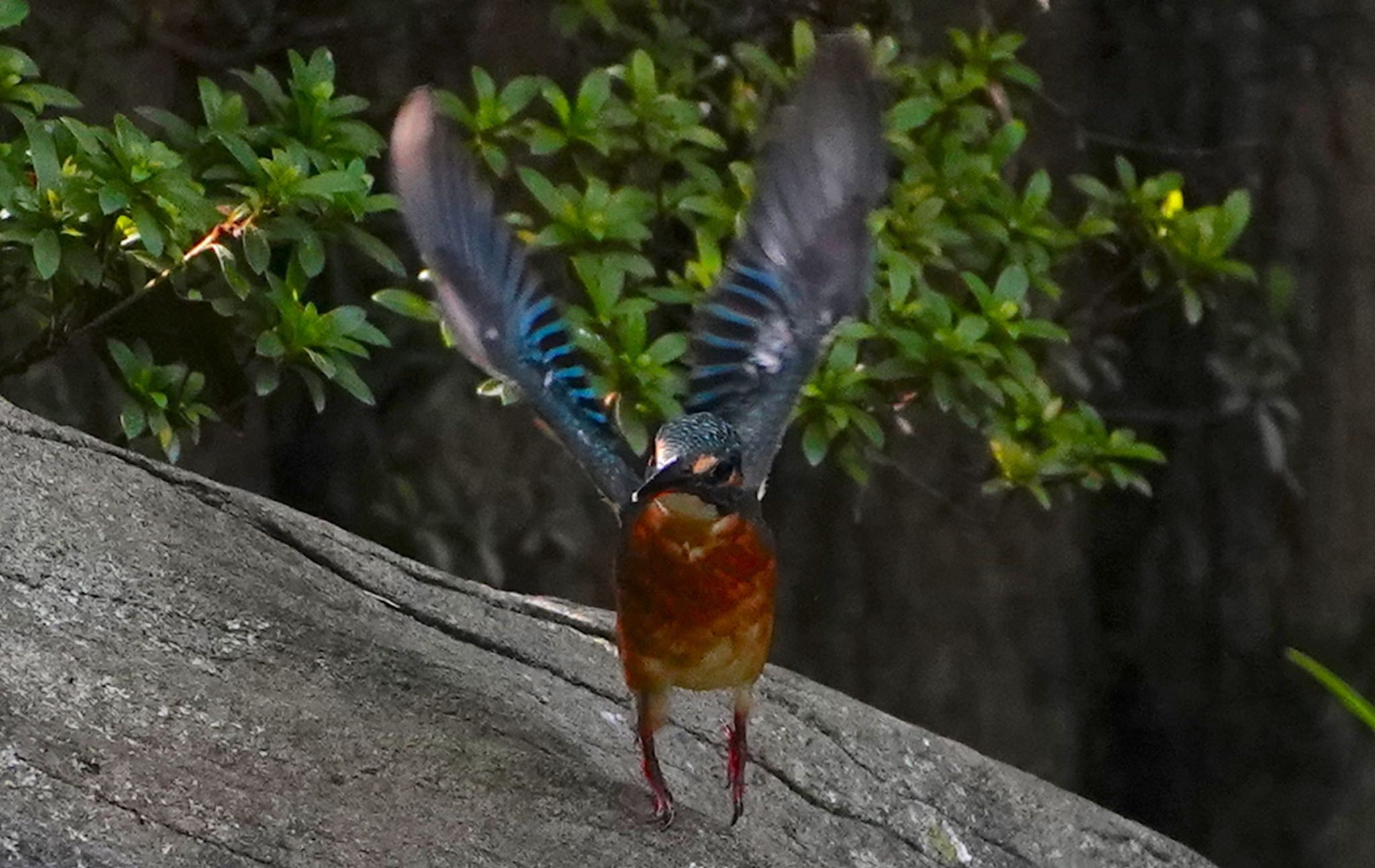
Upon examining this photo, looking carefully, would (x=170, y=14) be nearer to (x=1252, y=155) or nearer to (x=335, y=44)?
(x=335, y=44)

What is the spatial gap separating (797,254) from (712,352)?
0.23 meters

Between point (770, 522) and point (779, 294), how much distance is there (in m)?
2.15

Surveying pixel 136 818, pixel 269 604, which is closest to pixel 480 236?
pixel 269 604

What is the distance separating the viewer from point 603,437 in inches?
132

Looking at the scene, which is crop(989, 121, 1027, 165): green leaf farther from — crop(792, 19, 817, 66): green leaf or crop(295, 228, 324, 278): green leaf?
crop(295, 228, 324, 278): green leaf

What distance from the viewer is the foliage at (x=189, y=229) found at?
356 centimetres

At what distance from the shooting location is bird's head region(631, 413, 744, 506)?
3.00 m

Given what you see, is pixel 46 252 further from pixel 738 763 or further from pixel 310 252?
pixel 738 763

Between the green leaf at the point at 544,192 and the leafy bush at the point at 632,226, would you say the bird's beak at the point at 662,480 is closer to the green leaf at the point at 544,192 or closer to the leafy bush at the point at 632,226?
the leafy bush at the point at 632,226

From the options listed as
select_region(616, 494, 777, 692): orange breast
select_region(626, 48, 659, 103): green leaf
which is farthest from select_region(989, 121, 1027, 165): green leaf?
select_region(616, 494, 777, 692): orange breast

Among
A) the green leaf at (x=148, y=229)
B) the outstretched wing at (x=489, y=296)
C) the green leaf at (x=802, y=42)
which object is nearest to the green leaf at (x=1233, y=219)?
the green leaf at (x=802, y=42)

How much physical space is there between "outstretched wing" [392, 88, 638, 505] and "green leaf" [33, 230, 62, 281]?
2.00ft

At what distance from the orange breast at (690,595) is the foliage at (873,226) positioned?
688 millimetres

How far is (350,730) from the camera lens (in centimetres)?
309
